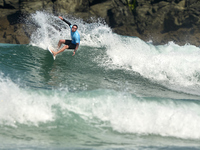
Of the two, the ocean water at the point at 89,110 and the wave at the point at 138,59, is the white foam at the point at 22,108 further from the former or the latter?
the wave at the point at 138,59

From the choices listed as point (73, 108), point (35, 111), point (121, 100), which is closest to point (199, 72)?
point (121, 100)

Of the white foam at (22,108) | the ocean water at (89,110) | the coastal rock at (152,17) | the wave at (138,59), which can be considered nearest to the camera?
the ocean water at (89,110)

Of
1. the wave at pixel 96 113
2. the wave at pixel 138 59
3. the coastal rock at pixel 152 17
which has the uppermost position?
the coastal rock at pixel 152 17

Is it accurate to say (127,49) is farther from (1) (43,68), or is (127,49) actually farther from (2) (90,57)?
(1) (43,68)

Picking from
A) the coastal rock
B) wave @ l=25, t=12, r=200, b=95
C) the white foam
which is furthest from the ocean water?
the coastal rock

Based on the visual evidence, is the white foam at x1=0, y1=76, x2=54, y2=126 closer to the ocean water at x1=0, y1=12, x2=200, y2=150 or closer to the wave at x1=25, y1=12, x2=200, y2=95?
the ocean water at x1=0, y1=12, x2=200, y2=150

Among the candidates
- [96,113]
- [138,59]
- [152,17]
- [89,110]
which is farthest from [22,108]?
[152,17]

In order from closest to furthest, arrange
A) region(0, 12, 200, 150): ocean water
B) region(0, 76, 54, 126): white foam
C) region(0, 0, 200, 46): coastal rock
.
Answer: region(0, 12, 200, 150): ocean water → region(0, 76, 54, 126): white foam → region(0, 0, 200, 46): coastal rock

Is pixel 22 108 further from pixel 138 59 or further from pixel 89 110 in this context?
pixel 138 59

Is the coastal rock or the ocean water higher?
the coastal rock

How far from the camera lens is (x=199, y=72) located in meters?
9.66

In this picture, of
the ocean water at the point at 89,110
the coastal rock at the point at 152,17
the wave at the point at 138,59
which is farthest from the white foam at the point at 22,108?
the coastal rock at the point at 152,17

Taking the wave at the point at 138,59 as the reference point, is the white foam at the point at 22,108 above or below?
below

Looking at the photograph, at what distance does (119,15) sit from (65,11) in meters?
4.93
